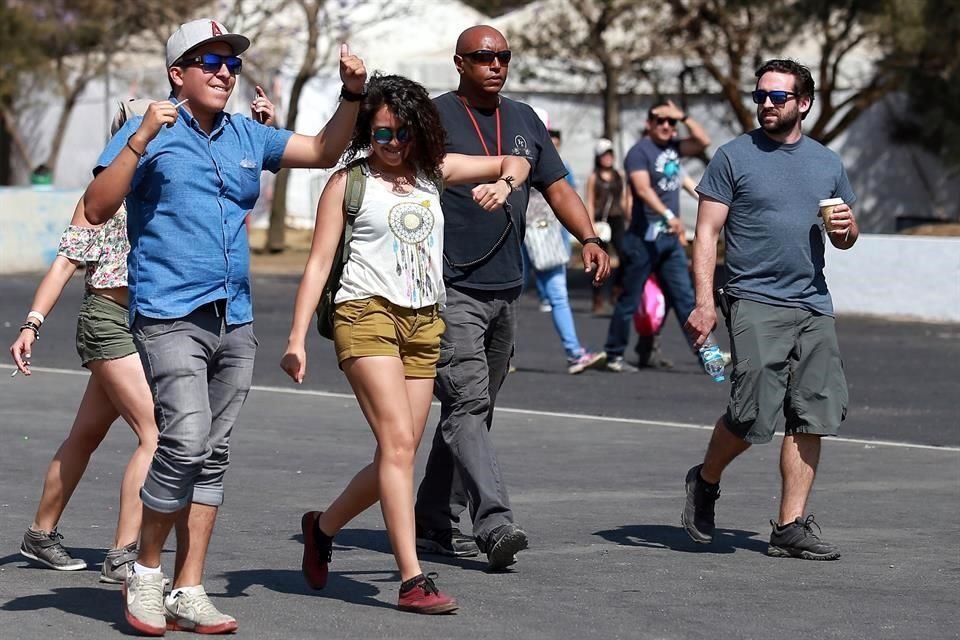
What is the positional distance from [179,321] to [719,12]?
2105 centimetres

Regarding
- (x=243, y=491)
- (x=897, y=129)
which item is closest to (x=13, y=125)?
(x=897, y=129)

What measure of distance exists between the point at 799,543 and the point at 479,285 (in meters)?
1.58

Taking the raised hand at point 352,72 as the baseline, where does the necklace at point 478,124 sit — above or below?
below

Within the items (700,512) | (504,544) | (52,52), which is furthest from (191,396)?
(52,52)

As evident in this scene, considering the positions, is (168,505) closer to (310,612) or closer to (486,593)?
(310,612)

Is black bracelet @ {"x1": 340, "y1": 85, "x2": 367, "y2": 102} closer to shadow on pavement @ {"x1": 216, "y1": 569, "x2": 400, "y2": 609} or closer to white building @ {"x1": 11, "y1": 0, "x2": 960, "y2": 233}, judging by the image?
shadow on pavement @ {"x1": 216, "y1": 569, "x2": 400, "y2": 609}

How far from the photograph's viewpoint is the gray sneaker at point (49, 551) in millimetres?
6934

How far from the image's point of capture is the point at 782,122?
7.51 metres

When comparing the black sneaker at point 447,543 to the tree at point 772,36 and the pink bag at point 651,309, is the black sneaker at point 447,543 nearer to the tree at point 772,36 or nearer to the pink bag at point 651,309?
the pink bag at point 651,309

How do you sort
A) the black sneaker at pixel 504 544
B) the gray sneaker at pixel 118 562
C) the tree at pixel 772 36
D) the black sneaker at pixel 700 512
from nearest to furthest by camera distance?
the gray sneaker at pixel 118 562
the black sneaker at pixel 504 544
the black sneaker at pixel 700 512
the tree at pixel 772 36

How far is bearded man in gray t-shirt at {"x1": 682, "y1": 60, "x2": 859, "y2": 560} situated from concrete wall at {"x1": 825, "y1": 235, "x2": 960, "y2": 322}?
12374 millimetres

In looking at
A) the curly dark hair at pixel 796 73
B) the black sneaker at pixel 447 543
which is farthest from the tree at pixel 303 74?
the black sneaker at pixel 447 543

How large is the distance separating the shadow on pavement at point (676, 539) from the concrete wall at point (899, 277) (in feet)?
39.9

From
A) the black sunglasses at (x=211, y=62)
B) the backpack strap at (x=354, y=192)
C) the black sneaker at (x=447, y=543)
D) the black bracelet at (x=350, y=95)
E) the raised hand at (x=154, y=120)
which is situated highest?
the black sunglasses at (x=211, y=62)
